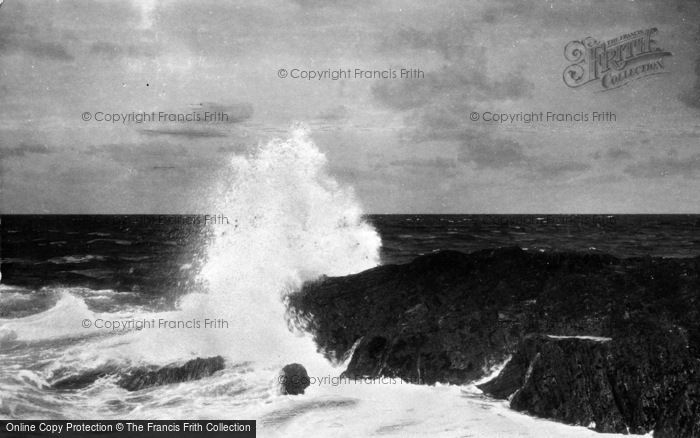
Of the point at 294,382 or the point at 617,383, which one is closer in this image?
the point at 617,383

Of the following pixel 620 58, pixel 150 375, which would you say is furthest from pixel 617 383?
pixel 620 58

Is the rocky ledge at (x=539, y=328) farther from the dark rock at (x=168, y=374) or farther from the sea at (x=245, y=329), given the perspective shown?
the dark rock at (x=168, y=374)

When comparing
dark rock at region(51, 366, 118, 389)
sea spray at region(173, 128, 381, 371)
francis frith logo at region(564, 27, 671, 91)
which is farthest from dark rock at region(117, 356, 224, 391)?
francis frith logo at region(564, 27, 671, 91)

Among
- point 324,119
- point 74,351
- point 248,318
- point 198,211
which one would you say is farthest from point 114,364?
point 324,119

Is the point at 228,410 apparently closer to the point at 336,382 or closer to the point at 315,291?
the point at 336,382

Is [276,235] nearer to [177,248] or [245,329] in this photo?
[245,329]
